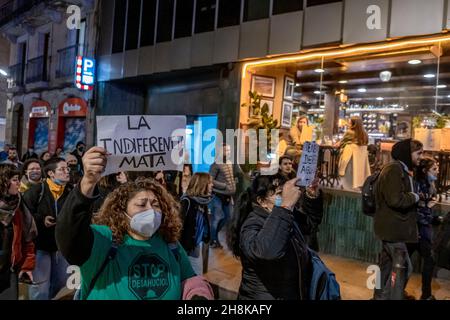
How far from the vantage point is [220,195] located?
7.98 m

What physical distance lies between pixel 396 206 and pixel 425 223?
0.85 m

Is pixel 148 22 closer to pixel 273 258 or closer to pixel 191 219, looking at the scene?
pixel 191 219

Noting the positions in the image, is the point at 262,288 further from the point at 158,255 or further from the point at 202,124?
the point at 202,124

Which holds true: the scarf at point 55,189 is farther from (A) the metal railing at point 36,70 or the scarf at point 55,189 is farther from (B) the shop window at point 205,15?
(A) the metal railing at point 36,70

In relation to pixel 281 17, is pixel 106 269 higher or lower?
lower

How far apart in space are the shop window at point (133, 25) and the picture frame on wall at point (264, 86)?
5.61 meters

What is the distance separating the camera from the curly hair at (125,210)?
254 cm

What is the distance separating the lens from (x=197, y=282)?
262 centimetres

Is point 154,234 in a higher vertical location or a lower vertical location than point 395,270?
higher

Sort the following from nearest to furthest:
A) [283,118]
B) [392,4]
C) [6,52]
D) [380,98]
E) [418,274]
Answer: [418,274] → [392,4] → [283,118] → [380,98] → [6,52]

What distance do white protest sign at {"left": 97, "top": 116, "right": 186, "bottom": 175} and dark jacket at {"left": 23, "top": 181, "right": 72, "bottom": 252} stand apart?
1.93 meters

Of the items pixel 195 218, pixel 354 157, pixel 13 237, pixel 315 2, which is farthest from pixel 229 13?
pixel 13 237

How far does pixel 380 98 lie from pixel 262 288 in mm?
11581

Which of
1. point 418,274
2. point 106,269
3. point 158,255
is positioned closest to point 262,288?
point 158,255
